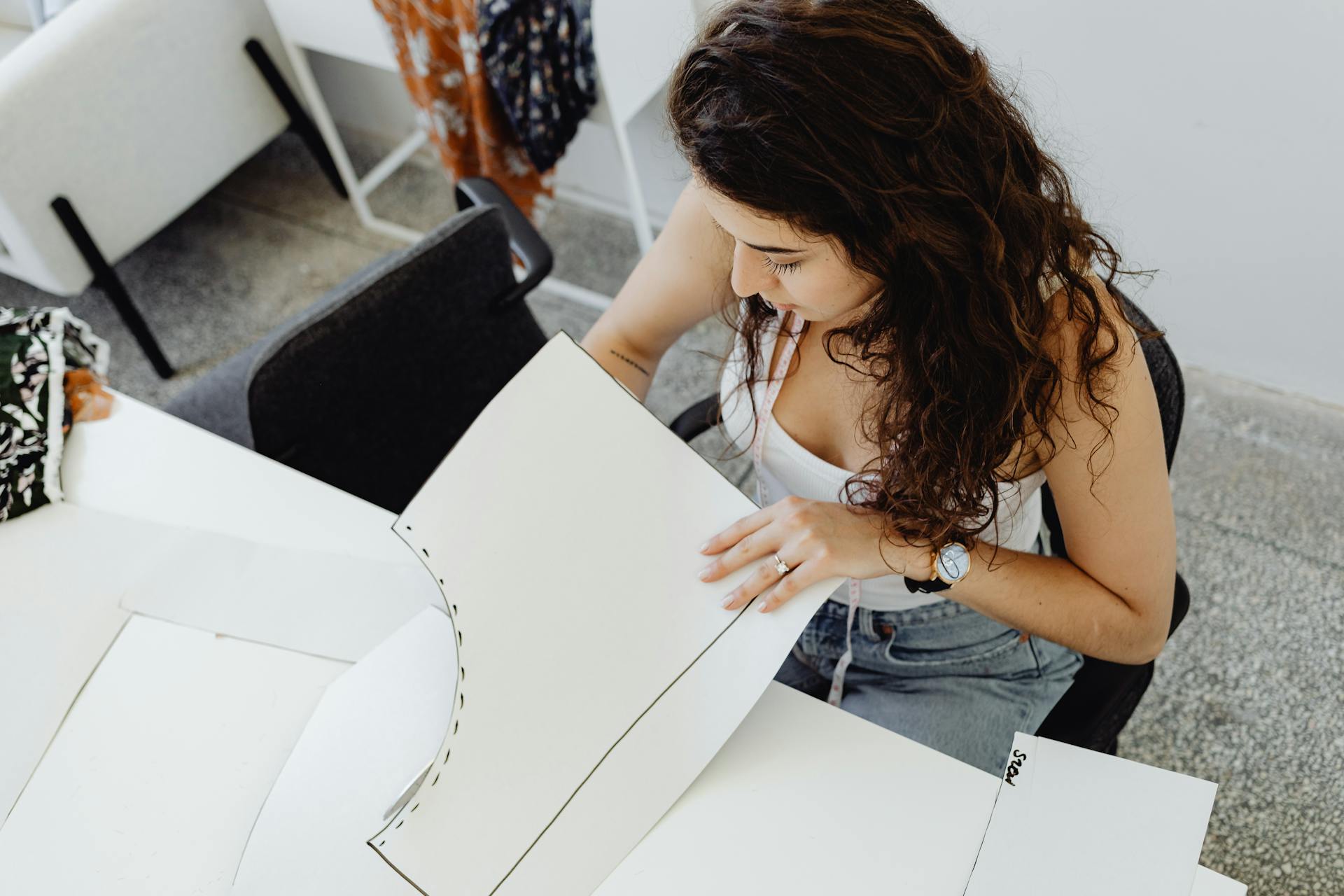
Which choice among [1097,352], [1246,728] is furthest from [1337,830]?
[1097,352]

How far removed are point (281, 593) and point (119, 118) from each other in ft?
4.87

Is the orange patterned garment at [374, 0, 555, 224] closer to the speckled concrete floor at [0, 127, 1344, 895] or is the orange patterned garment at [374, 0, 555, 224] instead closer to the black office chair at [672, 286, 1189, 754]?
the speckled concrete floor at [0, 127, 1344, 895]

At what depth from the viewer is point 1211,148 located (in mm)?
1594

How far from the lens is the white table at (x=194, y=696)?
82 centimetres

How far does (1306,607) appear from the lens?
1633mm

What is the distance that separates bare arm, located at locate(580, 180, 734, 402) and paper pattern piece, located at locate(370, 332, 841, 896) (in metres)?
0.20

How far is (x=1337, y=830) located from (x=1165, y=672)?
298 millimetres

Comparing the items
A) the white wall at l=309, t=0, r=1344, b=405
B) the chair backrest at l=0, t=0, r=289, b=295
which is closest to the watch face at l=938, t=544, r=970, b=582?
the white wall at l=309, t=0, r=1344, b=405

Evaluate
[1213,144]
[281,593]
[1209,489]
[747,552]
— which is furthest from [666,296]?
[1209,489]

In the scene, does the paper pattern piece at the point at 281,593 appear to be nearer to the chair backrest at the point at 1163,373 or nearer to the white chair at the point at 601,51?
the chair backrest at the point at 1163,373

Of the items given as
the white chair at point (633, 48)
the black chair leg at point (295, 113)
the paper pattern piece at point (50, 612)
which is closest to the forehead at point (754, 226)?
the paper pattern piece at point (50, 612)

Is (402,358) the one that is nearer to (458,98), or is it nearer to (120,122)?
(458,98)

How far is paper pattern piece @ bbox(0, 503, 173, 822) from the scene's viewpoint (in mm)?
933

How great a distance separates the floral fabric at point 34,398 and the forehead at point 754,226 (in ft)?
2.59
